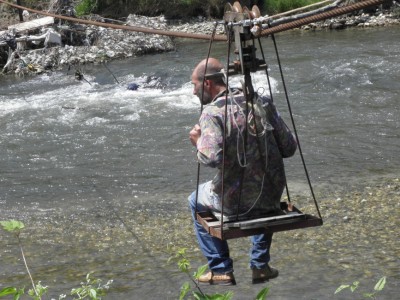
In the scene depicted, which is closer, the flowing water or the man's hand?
the man's hand

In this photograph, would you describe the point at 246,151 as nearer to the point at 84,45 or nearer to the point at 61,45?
the point at 61,45

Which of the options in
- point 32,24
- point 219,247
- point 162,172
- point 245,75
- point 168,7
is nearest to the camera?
point 245,75

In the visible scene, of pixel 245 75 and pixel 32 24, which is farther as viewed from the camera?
pixel 32 24

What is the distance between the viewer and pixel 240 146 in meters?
4.30

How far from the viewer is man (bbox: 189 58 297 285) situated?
423 centimetres

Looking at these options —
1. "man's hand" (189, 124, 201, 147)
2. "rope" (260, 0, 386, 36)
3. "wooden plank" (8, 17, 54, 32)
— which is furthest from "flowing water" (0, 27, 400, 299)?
"rope" (260, 0, 386, 36)

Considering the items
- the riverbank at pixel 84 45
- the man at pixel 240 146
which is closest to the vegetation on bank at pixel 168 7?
the riverbank at pixel 84 45

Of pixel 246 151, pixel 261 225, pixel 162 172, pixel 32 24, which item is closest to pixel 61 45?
pixel 32 24

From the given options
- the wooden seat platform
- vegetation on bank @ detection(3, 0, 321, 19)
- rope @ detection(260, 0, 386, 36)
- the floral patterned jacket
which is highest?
rope @ detection(260, 0, 386, 36)

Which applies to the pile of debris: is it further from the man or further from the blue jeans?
the man

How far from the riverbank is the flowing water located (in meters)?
0.96

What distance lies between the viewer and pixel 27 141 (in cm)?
1241

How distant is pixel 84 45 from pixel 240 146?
57.8ft

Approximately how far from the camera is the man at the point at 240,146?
4234 millimetres
